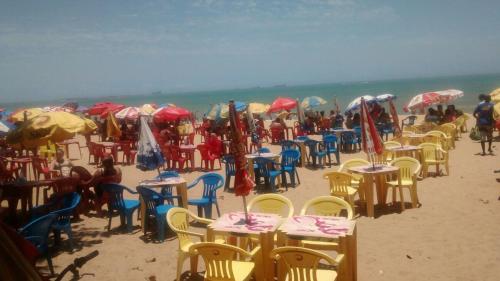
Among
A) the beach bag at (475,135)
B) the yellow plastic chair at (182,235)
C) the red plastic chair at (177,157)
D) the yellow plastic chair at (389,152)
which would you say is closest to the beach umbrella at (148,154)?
the yellow plastic chair at (182,235)

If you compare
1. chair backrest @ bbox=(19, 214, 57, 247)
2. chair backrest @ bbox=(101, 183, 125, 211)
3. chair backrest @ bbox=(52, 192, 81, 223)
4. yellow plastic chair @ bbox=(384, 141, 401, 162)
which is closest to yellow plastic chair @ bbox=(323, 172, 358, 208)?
yellow plastic chair @ bbox=(384, 141, 401, 162)

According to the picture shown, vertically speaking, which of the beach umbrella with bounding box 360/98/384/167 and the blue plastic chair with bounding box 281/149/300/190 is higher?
the beach umbrella with bounding box 360/98/384/167

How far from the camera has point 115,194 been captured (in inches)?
284

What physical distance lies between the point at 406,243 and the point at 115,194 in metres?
5.03

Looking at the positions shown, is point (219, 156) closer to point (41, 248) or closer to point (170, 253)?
point (170, 253)

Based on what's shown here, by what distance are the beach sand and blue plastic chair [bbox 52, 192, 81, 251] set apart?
0.29m

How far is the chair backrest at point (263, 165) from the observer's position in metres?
9.95

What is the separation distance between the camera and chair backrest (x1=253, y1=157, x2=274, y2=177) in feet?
32.6

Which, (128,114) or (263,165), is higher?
(128,114)

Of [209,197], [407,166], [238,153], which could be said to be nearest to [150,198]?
[209,197]

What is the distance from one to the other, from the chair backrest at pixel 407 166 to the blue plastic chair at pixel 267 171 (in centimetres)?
294

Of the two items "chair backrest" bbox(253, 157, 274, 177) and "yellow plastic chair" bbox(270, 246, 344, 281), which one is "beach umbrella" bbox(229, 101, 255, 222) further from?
"chair backrest" bbox(253, 157, 274, 177)

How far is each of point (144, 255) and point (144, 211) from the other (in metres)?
1.01

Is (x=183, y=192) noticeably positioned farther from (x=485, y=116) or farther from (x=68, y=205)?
(x=485, y=116)
